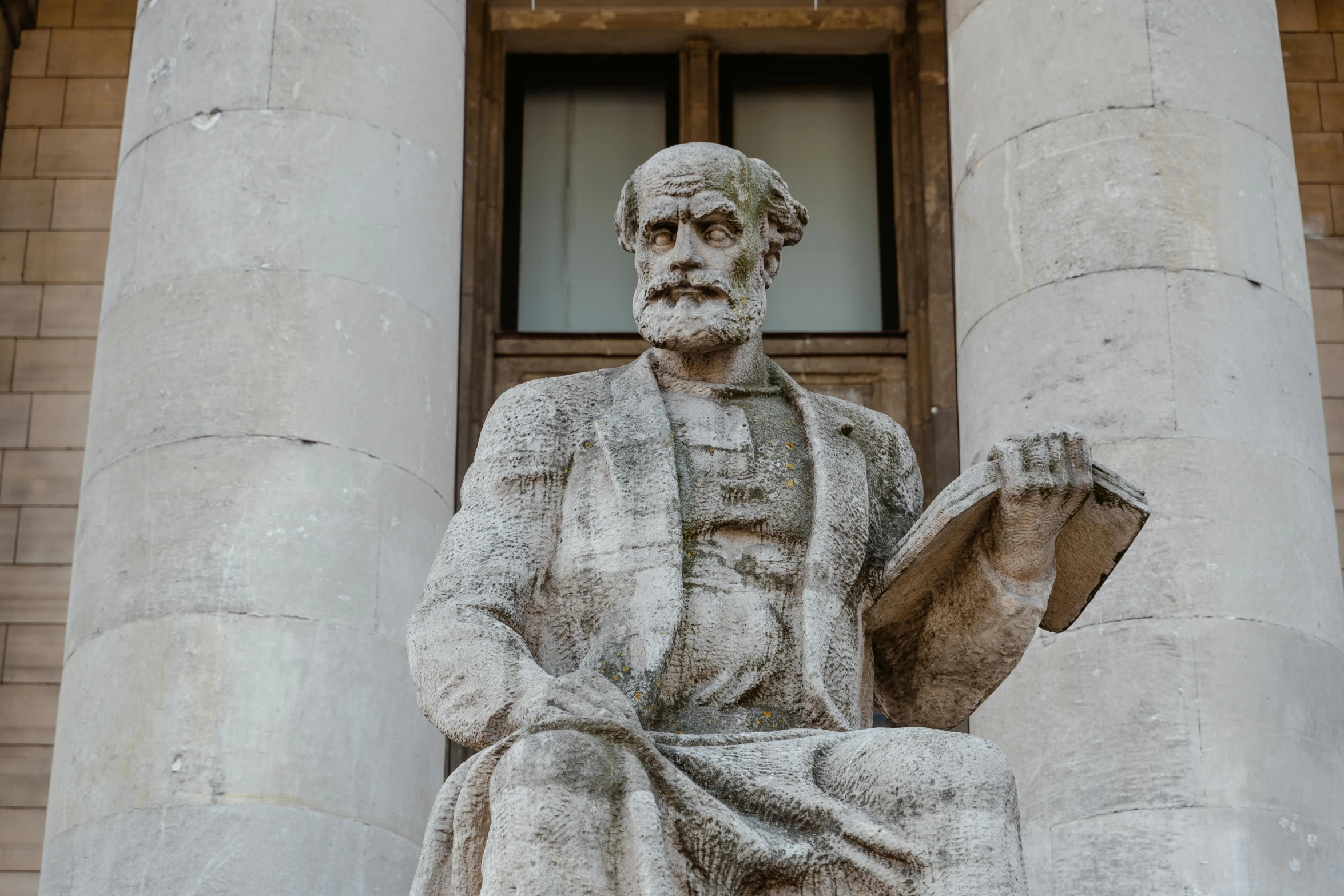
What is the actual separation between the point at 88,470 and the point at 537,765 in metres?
6.14

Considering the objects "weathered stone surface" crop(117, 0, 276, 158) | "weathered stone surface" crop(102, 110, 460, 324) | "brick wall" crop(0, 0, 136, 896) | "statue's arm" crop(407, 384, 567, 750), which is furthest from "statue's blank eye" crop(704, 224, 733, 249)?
"brick wall" crop(0, 0, 136, 896)

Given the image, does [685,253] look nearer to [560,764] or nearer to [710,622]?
[710,622]

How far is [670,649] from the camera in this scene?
686 cm

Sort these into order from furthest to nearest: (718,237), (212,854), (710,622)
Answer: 1. (212,854)
2. (718,237)
3. (710,622)

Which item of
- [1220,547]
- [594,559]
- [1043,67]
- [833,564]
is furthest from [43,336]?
[833,564]

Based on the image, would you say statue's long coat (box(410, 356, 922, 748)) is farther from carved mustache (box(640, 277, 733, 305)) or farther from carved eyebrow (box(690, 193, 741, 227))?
carved eyebrow (box(690, 193, 741, 227))

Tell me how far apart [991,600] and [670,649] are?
1.04 metres

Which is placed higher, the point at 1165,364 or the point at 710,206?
the point at 1165,364

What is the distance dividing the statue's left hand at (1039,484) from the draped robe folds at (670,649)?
0.21 m

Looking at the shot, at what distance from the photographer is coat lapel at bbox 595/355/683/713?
6.86m

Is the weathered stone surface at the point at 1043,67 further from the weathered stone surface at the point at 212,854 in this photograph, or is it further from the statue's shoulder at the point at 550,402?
the statue's shoulder at the point at 550,402

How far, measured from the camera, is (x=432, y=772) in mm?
11375

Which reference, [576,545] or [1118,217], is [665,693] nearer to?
[576,545]

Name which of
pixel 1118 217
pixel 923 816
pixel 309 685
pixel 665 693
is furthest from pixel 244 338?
pixel 923 816
